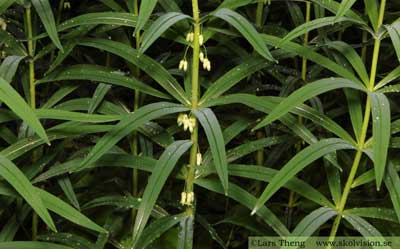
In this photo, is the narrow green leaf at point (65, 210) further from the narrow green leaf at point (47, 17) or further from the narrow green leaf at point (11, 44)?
the narrow green leaf at point (11, 44)

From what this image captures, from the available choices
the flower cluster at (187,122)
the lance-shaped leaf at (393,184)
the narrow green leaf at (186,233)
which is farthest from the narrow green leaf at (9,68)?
the lance-shaped leaf at (393,184)

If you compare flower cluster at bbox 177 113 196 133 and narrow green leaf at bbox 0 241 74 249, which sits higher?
flower cluster at bbox 177 113 196 133

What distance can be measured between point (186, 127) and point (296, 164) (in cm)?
27

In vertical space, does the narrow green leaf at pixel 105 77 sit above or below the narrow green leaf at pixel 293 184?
above

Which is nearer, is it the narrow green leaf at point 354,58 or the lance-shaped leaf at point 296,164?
the lance-shaped leaf at point 296,164

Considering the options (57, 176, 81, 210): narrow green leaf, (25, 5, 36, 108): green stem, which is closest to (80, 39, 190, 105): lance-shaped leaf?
(25, 5, 36, 108): green stem

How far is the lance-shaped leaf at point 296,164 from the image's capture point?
1120 millimetres

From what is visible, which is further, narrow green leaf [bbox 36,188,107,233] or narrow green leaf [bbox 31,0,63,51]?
narrow green leaf [bbox 31,0,63,51]

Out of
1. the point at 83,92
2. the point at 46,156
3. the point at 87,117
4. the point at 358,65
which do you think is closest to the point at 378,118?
the point at 358,65

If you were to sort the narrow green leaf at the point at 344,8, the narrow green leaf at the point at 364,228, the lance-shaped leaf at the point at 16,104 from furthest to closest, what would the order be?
the narrow green leaf at the point at 364,228
the narrow green leaf at the point at 344,8
the lance-shaped leaf at the point at 16,104

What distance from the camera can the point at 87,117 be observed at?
1.17 m

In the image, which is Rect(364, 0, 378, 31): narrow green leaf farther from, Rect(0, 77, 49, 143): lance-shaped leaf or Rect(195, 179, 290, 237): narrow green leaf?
Rect(0, 77, 49, 143): lance-shaped leaf

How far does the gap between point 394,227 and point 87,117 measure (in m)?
0.85

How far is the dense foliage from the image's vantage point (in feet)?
3.79
